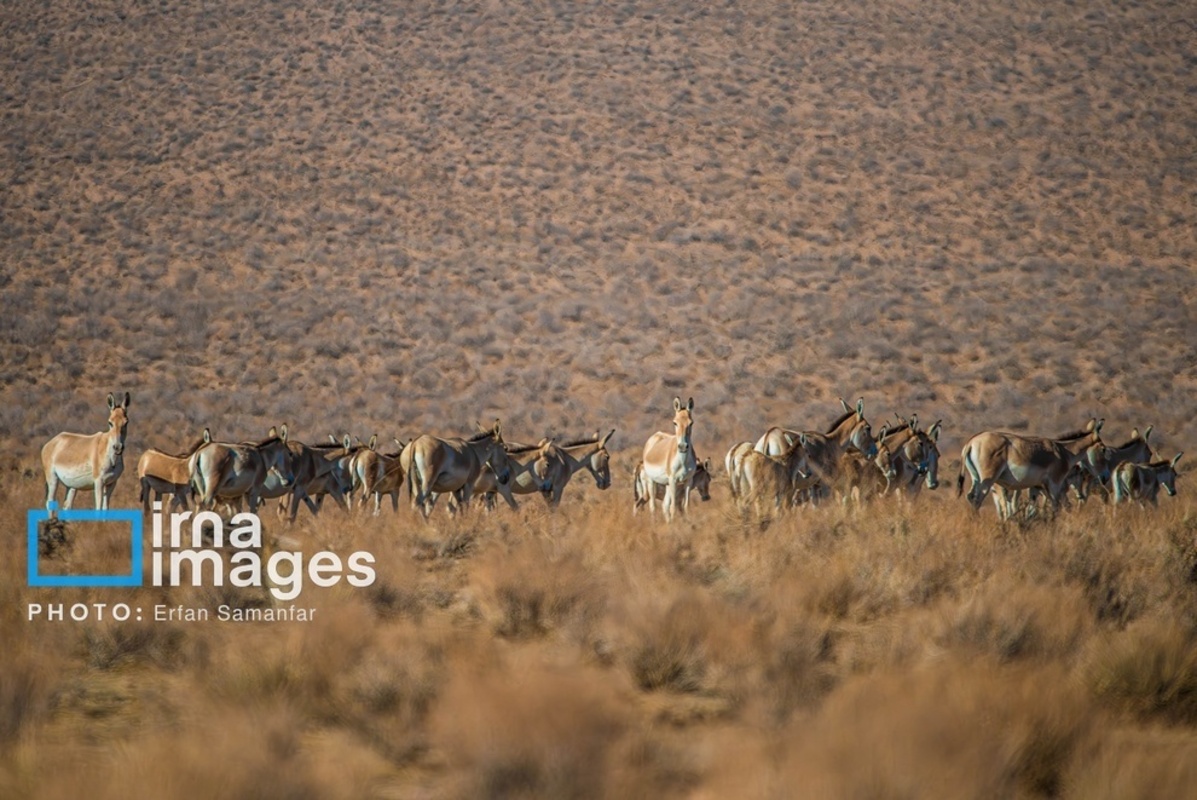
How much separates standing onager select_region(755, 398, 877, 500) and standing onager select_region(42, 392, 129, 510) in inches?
379

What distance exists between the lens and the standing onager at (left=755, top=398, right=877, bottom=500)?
60.2ft

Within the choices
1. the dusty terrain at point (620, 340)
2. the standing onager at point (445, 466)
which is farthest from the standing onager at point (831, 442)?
the standing onager at point (445, 466)

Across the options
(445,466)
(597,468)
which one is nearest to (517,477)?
(597,468)

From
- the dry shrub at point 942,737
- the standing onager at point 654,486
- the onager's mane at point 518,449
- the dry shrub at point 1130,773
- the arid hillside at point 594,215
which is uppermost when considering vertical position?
the arid hillside at point 594,215

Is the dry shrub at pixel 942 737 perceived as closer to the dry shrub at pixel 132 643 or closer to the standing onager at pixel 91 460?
the dry shrub at pixel 132 643

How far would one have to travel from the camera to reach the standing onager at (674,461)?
1645 centimetres

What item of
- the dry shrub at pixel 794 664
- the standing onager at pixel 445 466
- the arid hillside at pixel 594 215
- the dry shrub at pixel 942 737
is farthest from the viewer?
the arid hillside at pixel 594 215

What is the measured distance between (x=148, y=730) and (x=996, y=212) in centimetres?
4580

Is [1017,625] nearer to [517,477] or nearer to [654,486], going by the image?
[654,486]

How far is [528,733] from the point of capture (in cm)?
652

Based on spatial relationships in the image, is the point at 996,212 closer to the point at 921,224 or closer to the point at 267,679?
the point at 921,224

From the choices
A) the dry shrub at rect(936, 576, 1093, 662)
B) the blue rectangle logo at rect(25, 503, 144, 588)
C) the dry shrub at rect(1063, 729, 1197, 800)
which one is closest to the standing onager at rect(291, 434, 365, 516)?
the blue rectangle logo at rect(25, 503, 144, 588)

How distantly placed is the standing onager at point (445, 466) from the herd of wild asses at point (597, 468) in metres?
0.02

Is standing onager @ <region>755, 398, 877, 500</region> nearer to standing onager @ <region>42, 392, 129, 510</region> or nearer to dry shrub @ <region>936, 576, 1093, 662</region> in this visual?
dry shrub @ <region>936, 576, 1093, 662</region>
